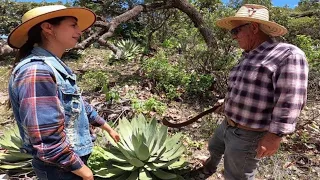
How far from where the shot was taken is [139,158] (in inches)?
131

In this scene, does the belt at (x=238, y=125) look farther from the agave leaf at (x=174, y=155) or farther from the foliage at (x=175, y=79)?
the foliage at (x=175, y=79)

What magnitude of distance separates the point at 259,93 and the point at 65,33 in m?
1.50

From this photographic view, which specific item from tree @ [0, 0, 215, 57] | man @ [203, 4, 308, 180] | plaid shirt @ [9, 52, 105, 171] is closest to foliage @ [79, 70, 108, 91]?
tree @ [0, 0, 215, 57]

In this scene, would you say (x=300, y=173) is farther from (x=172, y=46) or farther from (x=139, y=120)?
(x=172, y=46)

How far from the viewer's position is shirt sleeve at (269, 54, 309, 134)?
2254mm

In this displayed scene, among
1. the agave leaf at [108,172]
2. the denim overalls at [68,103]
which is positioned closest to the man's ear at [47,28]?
the denim overalls at [68,103]

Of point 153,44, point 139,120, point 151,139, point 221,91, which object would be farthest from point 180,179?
point 153,44

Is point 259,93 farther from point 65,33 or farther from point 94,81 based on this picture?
point 94,81

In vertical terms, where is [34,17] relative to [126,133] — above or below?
above

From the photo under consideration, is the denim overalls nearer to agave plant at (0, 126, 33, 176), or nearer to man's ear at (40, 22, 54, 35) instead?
man's ear at (40, 22, 54, 35)

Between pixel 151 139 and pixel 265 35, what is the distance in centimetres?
164

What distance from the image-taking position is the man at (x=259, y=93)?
2.27 m

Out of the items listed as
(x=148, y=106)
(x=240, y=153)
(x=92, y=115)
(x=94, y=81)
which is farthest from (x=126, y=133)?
(x=94, y=81)

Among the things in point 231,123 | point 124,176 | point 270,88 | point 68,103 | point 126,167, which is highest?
point 68,103
